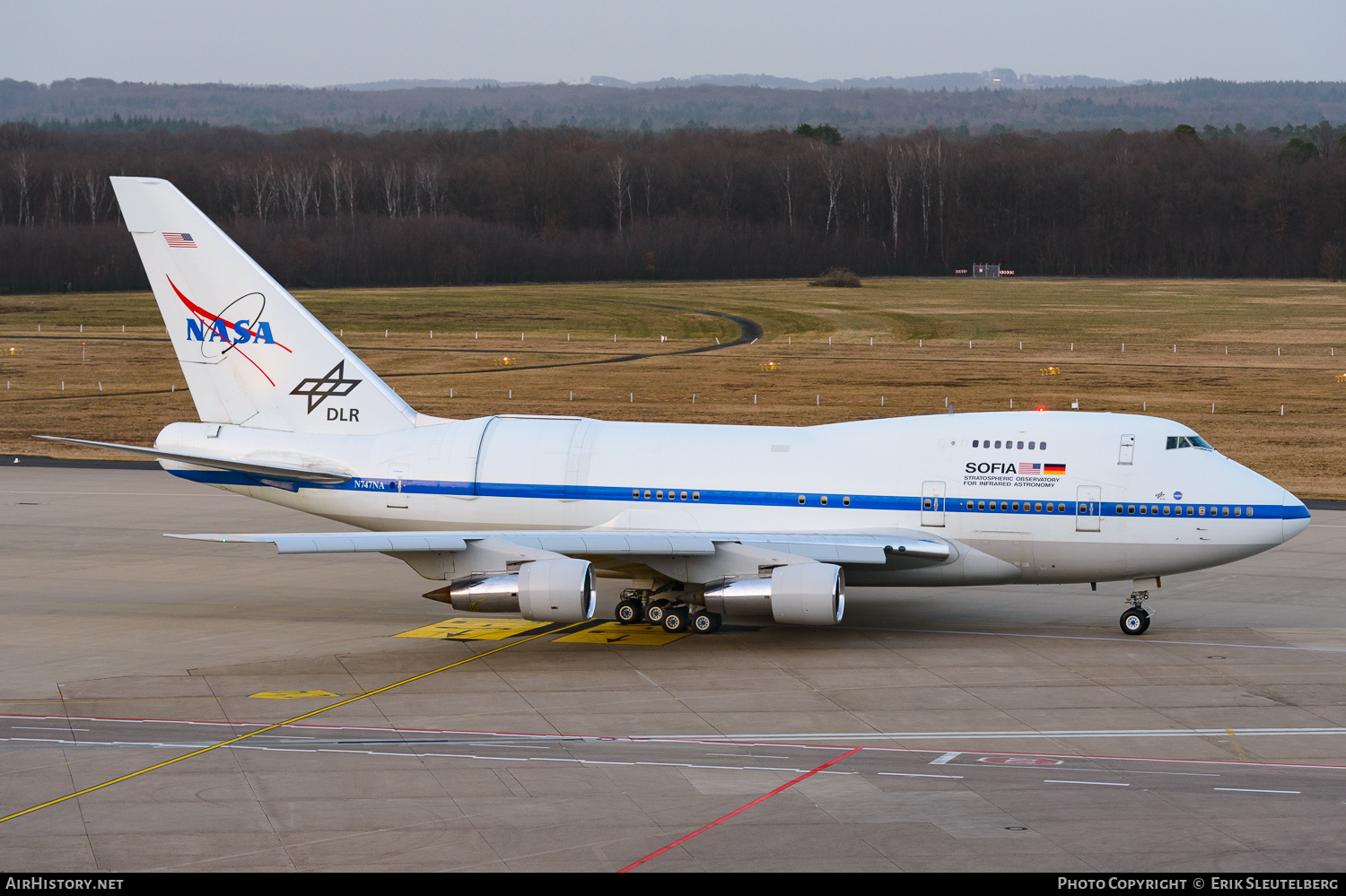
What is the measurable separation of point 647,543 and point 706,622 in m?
2.62

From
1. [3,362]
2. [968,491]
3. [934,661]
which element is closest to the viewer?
[934,661]

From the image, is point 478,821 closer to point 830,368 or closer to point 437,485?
point 437,485

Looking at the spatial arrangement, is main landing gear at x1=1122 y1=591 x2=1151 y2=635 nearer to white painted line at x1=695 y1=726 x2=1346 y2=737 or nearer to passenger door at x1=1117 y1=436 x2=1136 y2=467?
passenger door at x1=1117 y1=436 x2=1136 y2=467

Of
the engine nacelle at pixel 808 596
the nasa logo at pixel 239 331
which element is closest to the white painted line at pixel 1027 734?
the engine nacelle at pixel 808 596

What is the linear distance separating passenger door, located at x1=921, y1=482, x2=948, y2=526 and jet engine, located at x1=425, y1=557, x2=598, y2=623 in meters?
7.82

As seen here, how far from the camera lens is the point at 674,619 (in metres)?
30.8

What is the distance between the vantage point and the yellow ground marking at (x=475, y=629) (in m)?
31.1

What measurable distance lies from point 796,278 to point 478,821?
6769 inches

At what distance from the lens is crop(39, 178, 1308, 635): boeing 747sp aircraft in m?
29.2

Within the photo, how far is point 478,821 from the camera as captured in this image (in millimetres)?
19469

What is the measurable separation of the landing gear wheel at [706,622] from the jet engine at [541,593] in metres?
3.49

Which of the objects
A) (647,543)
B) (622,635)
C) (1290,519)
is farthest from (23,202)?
(1290,519)

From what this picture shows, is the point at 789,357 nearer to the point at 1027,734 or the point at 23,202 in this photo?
the point at 1027,734

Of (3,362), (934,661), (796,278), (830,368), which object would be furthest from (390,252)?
(934,661)
